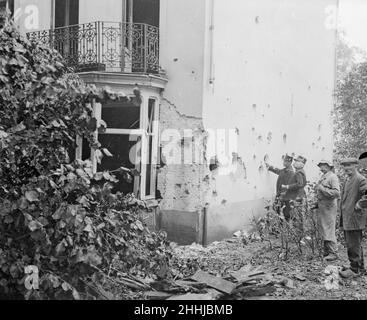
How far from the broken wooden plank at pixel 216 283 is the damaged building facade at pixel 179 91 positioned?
326cm

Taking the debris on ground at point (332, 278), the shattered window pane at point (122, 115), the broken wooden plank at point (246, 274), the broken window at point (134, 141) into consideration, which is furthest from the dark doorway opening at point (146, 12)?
the debris on ground at point (332, 278)

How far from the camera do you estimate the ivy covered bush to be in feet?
15.3

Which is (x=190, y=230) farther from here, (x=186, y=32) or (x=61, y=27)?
(x=61, y=27)

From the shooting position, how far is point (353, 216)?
23.0ft

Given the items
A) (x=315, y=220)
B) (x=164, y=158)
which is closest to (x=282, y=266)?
(x=315, y=220)

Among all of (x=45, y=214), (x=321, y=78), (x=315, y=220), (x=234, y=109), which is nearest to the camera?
(x=45, y=214)

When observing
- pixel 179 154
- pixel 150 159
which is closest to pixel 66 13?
pixel 150 159

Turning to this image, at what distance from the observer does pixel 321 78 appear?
14805 millimetres

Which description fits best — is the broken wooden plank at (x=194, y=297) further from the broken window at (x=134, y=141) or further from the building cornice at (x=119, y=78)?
the building cornice at (x=119, y=78)

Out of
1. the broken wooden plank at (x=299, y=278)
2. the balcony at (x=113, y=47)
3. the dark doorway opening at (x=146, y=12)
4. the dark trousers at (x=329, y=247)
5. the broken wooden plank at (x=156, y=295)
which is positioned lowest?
the broken wooden plank at (x=299, y=278)

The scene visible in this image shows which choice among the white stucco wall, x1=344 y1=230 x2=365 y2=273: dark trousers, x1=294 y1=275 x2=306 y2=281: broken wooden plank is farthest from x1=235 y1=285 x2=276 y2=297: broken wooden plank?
the white stucco wall

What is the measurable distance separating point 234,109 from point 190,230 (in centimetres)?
294

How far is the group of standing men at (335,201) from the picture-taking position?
277 inches

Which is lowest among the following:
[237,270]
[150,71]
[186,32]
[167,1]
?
[237,270]
